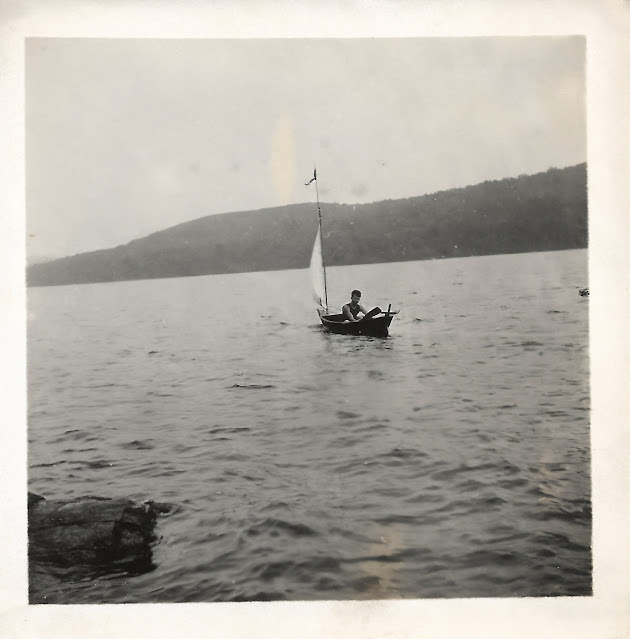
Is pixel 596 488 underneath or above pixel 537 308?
underneath

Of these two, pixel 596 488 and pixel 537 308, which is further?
pixel 537 308

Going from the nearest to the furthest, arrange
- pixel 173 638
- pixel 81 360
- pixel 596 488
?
pixel 173 638 → pixel 596 488 → pixel 81 360

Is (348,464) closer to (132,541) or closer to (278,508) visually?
(278,508)

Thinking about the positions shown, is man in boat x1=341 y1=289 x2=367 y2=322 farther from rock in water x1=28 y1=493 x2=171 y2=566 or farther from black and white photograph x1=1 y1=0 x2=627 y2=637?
rock in water x1=28 y1=493 x2=171 y2=566

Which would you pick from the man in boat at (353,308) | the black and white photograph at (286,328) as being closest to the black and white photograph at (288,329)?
the black and white photograph at (286,328)

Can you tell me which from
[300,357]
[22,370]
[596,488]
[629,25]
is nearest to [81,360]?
[22,370]

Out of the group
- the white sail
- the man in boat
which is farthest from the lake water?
the man in boat
